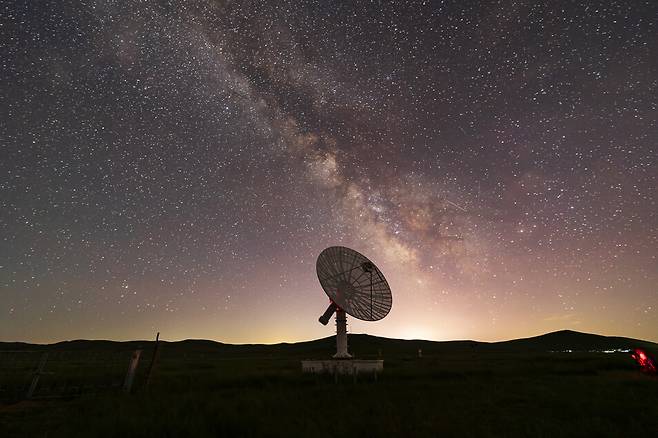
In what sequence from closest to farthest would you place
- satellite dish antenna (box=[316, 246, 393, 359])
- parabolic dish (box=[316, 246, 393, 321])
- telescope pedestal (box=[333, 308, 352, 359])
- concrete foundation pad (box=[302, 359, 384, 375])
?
concrete foundation pad (box=[302, 359, 384, 375]) → telescope pedestal (box=[333, 308, 352, 359]) → satellite dish antenna (box=[316, 246, 393, 359]) → parabolic dish (box=[316, 246, 393, 321])

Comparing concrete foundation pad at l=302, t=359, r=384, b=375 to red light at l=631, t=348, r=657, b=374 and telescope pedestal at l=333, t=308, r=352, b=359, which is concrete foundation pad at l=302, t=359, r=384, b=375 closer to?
telescope pedestal at l=333, t=308, r=352, b=359

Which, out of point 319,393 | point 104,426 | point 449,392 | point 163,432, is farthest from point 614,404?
point 104,426

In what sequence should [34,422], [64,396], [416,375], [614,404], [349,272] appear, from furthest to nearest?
[349,272]
[416,375]
[64,396]
[614,404]
[34,422]

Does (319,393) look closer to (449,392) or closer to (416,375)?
(449,392)

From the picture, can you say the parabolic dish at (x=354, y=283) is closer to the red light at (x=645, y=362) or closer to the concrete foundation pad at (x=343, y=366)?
the concrete foundation pad at (x=343, y=366)

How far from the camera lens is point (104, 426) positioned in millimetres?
8930

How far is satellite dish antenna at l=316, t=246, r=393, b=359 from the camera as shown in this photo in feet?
89.6

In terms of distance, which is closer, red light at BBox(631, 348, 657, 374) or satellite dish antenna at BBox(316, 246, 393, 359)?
red light at BBox(631, 348, 657, 374)

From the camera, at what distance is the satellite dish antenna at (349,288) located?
27.3 metres

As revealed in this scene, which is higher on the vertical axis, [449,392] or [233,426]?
[449,392]

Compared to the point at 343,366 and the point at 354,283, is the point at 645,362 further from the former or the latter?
the point at 343,366

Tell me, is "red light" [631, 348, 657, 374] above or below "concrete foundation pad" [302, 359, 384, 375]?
above

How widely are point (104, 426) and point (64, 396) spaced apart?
8.54m

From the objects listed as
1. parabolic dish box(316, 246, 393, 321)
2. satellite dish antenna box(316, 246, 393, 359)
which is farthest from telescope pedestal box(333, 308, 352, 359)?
parabolic dish box(316, 246, 393, 321)
